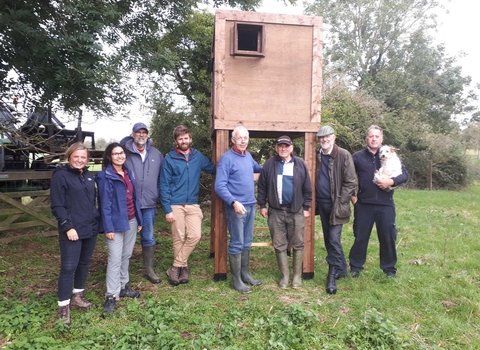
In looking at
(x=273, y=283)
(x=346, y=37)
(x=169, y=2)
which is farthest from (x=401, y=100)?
(x=273, y=283)

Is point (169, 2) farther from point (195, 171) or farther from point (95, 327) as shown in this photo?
point (95, 327)

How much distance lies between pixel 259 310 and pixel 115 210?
1939 mm

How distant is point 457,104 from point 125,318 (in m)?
24.9

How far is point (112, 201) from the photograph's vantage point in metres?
3.81

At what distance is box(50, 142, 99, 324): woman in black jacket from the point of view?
342cm

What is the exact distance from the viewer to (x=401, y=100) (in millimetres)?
20906

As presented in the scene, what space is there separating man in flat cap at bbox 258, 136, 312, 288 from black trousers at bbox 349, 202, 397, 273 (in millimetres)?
801

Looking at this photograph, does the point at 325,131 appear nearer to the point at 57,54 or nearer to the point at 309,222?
→ the point at 309,222

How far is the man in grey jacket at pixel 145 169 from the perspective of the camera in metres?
4.40

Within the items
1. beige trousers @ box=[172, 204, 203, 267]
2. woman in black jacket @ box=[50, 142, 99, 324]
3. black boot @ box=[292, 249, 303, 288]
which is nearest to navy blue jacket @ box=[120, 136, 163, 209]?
beige trousers @ box=[172, 204, 203, 267]

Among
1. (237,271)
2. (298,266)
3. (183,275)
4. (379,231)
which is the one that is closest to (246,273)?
(237,271)

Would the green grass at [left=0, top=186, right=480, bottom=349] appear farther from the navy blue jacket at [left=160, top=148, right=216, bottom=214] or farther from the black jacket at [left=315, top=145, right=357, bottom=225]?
the navy blue jacket at [left=160, top=148, right=216, bottom=214]

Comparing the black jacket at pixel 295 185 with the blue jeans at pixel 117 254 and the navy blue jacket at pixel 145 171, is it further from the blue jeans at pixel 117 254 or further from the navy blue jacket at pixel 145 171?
the blue jeans at pixel 117 254

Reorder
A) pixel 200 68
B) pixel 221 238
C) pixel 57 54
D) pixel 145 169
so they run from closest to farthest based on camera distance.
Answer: pixel 57 54 → pixel 145 169 → pixel 221 238 → pixel 200 68
